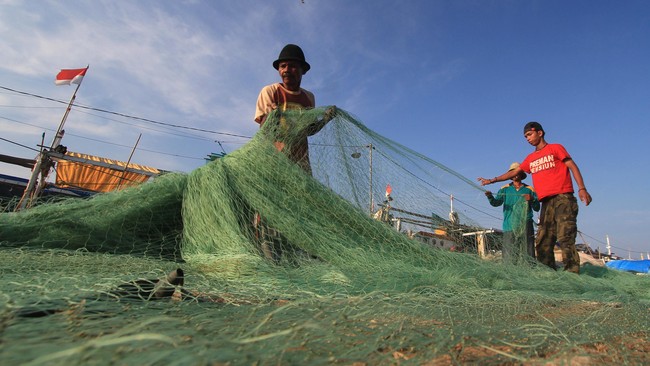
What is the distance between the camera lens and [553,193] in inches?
202

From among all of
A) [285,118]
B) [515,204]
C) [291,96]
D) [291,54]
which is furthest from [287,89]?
[515,204]

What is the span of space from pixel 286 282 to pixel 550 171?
15.2ft

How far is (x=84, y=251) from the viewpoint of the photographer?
309 cm

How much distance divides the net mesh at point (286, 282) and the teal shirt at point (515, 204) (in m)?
0.32

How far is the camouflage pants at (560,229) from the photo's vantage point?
4.73 metres

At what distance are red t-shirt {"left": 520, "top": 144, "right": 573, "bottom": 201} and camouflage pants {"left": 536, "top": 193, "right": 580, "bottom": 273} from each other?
0.11 meters

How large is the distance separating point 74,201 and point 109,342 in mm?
3659

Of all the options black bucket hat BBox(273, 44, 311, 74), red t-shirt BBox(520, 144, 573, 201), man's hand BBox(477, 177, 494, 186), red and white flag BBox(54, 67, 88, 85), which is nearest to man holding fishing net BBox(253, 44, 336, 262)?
black bucket hat BBox(273, 44, 311, 74)

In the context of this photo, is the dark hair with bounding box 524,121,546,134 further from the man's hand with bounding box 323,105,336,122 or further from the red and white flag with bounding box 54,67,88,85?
the red and white flag with bounding box 54,67,88,85

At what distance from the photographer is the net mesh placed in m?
0.92

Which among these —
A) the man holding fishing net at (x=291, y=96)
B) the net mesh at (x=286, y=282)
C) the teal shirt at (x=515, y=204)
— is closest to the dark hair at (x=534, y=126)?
the teal shirt at (x=515, y=204)

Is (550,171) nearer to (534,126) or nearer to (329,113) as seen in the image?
(534,126)

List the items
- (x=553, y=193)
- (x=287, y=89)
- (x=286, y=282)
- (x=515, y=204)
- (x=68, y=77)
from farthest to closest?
1. (x=68, y=77)
2. (x=515, y=204)
3. (x=553, y=193)
4. (x=287, y=89)
5. (x=286, y=282)

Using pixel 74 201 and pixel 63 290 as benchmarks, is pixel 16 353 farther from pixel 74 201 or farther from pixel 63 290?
pixel 74 201
